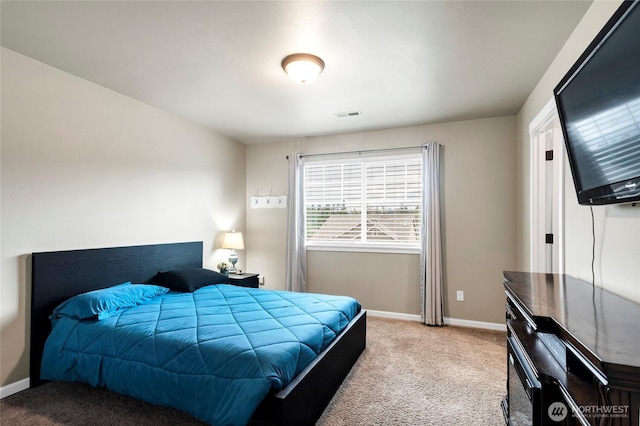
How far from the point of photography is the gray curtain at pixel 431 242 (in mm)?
3840

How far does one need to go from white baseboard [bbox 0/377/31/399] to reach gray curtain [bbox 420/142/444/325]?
3.86 m

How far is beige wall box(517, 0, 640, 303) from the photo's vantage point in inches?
56.2

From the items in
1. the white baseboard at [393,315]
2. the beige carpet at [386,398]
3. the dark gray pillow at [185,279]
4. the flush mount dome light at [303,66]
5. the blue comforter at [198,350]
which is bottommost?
the beige carpet at [386,398]

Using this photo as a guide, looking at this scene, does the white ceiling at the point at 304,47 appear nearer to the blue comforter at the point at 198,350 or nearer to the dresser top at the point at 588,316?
the dresser top at the point at 588,316

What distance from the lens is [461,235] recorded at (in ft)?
12.7

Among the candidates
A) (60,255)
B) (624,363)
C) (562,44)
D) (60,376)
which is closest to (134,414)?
(60,376)

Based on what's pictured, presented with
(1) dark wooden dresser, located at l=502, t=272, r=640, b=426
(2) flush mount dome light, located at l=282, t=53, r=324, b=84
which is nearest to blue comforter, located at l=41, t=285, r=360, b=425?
(1) dark wooden dresser, located at l=502, t=272, r=640, b=426

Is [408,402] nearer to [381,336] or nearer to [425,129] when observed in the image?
[381,336]

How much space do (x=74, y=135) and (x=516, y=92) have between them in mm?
4087

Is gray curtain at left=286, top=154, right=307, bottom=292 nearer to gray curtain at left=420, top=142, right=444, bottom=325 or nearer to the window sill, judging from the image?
the window sill

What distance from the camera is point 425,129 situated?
13.3ft

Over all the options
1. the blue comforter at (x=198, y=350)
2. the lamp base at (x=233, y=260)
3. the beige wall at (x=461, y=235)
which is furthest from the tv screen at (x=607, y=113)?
the lamp base at (x=233, y=260)

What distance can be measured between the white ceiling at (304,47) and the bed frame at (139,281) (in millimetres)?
1595
